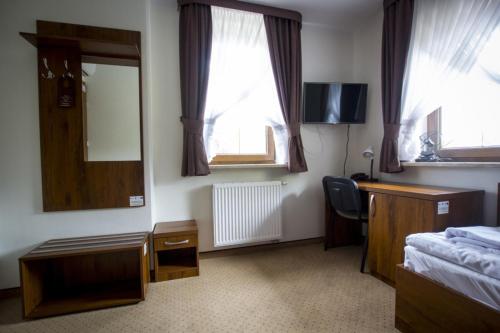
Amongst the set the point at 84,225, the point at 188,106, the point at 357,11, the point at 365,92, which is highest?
the point at 357,11

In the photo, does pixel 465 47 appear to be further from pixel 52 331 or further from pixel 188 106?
pixel 52 331

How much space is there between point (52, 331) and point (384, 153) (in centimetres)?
289

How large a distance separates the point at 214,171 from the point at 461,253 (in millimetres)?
1969

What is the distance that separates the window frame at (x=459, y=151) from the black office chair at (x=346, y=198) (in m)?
0.80

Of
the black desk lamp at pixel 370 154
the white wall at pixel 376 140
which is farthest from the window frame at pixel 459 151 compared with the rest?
the black desk lamp at pixel 370 154

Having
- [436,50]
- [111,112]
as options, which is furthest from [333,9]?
[111,112]

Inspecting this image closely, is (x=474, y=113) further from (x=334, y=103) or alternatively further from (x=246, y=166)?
(x=246, y=166)

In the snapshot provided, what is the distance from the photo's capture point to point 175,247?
6.77 feet

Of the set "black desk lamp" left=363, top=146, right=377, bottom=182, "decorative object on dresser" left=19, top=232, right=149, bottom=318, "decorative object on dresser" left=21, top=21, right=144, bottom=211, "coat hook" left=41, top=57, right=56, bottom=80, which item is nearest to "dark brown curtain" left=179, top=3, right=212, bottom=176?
"decorative object on dresser" left=21, top=21, right=144, bottom=211

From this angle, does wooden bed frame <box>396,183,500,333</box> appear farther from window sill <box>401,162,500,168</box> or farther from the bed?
window sill <box>401,162,500,168</box>

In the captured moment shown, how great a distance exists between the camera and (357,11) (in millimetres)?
2598

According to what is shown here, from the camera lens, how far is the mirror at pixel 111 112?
6.48ft

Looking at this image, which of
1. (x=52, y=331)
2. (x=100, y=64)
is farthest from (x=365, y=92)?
(x=52, y=331)

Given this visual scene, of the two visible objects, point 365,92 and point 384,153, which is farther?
point 365,92
